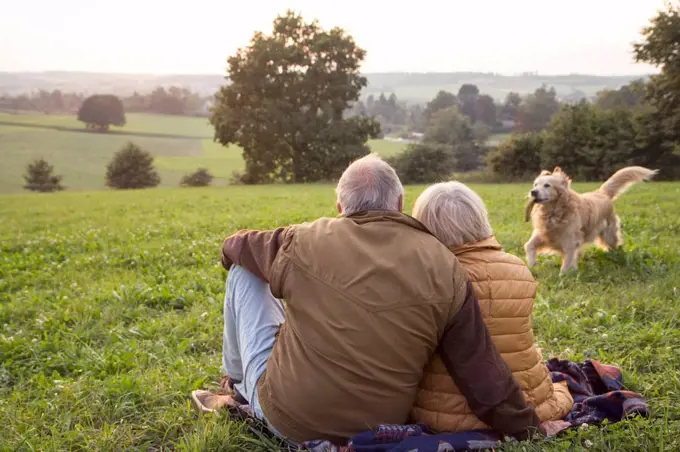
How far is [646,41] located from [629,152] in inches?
259

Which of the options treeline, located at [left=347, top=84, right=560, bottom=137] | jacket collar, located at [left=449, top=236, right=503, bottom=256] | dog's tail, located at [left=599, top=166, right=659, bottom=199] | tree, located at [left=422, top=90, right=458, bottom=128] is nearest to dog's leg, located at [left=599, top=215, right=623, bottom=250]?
dog's tail, located at [left=599, top=166, right=659, bottom=199]

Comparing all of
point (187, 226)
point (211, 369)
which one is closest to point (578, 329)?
point (211, 369)

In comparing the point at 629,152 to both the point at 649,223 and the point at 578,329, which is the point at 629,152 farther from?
the point at 578,329

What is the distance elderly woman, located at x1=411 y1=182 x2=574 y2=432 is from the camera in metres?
3.28

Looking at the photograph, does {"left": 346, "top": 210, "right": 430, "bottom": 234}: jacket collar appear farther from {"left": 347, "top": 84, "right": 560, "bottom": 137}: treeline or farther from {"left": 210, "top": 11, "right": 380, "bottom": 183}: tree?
{"left": 347, "top": 84, "right": 560, "bottom": 137}: treeline

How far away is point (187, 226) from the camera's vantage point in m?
13.2

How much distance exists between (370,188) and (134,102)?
77.2 metres

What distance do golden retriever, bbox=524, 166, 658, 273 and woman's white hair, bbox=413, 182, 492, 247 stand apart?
504 cm

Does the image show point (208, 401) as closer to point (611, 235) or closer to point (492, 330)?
point (492, 330)

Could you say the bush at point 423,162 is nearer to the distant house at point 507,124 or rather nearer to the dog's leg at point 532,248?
the distant house at point 507,124

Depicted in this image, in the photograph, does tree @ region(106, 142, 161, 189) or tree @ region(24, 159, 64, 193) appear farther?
tree @ region(106, 142, 161, 189)

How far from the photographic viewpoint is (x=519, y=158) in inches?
1560

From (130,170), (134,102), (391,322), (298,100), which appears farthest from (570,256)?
(134,102)

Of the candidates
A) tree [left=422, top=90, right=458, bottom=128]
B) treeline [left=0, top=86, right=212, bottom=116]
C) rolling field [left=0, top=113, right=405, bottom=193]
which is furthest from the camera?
tree [left=422, top=90, right=458, bottom=128]
